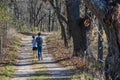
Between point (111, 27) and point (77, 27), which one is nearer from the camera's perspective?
point (111, 27)

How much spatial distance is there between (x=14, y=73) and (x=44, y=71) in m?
1.57

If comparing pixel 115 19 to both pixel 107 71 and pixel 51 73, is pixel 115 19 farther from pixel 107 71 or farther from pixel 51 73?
pixel 51 73

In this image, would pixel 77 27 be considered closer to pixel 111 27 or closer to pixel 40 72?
pixel 40 72

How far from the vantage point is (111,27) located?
18.5 ft

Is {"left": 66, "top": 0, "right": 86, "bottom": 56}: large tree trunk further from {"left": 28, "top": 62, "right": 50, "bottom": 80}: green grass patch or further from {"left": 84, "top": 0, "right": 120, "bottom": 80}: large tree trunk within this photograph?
{"left": 84, "top": 0, "right": 120, "bottom": 80}: large tree trunk

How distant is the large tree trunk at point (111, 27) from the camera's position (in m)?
5.56

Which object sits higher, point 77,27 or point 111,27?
point 111,27

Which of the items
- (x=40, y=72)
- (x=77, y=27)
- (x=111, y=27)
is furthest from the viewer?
(x=77, y=27)

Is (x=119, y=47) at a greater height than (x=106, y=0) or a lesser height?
lesser

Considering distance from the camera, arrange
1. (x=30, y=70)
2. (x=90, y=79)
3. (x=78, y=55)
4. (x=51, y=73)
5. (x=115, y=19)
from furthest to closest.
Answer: (x=78, y=55) < (x=30, y=70) < (x=51, y=73) < (x=90, y=79) < (x=115, y=19)

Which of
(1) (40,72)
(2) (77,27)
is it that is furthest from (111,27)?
(2) (77,27)

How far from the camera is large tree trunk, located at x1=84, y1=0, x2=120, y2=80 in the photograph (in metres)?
5.56

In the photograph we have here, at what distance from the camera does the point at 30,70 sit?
69.3 ft

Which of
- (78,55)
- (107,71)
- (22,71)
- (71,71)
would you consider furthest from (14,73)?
(107,71)
